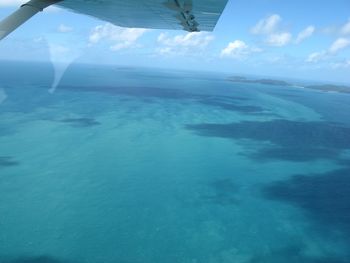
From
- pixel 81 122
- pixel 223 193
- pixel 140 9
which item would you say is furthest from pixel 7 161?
pixel 140 9

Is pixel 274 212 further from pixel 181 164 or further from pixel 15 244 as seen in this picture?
pixel 15 244

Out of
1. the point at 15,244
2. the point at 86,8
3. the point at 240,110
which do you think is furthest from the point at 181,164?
the point at 240,110

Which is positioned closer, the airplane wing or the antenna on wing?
the airplane wing

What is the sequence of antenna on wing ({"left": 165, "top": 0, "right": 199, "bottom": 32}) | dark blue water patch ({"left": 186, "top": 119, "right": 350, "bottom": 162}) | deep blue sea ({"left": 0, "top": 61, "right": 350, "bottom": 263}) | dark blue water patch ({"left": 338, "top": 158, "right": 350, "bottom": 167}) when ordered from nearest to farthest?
1. antenna on wing ({"left": 165, "top": 0, "right": 199, "bottom": 32})
2. deep blue sea ({"left": 0, "top": 61, "right": 350, "bottom": 263})
3. dark blue water patch ({"left": 338, "top": 158, "right": 350, "bottom": 167})
4. dark blue water patch ({"left": 186, "top": 119, "right": 350, "bottom": 162})

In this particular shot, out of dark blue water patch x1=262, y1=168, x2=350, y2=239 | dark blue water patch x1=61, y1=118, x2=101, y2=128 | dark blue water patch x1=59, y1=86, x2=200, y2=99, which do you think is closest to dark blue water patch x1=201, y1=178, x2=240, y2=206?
dark blue water patch x1=262, y1=168, x2=350, y2=239

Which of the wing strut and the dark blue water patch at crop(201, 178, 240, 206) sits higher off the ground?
the wing strut

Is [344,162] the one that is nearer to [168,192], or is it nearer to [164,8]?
[168,192]

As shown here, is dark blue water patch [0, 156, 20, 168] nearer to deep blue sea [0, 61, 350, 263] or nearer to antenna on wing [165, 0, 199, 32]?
deep blue sea [0, 61, 350, 263]
